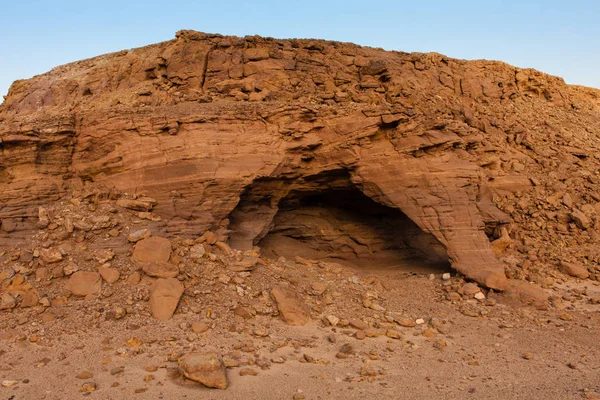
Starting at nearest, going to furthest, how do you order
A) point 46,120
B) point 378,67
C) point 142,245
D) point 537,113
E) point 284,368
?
1. point 284,368
2. point 142,245
3. point 46,120
4. point 378,67
5. point 537,113

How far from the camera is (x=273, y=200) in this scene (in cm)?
1276

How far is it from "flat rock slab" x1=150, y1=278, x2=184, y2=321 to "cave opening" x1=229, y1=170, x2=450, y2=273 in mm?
4786

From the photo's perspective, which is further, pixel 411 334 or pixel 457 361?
pixel 411 334

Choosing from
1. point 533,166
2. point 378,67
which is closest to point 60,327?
point 378,67

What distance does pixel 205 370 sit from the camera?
619cm

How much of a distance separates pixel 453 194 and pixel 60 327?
9360 mm

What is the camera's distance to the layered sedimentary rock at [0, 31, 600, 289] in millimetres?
10445

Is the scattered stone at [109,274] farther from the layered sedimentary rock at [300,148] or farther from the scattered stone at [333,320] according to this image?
the scattered stone at [333,320]

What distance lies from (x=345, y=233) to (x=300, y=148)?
4.87 metres

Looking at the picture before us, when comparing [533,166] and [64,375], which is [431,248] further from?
[64,375]

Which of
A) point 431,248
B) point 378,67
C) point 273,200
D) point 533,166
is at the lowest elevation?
point 431,248

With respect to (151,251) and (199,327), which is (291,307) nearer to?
(199,327)

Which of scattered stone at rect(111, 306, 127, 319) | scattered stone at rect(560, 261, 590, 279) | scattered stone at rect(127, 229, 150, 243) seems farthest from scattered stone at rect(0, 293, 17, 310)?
scattered stone at rect(560, 261, 590, 279)

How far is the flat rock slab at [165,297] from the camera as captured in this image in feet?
26.6
